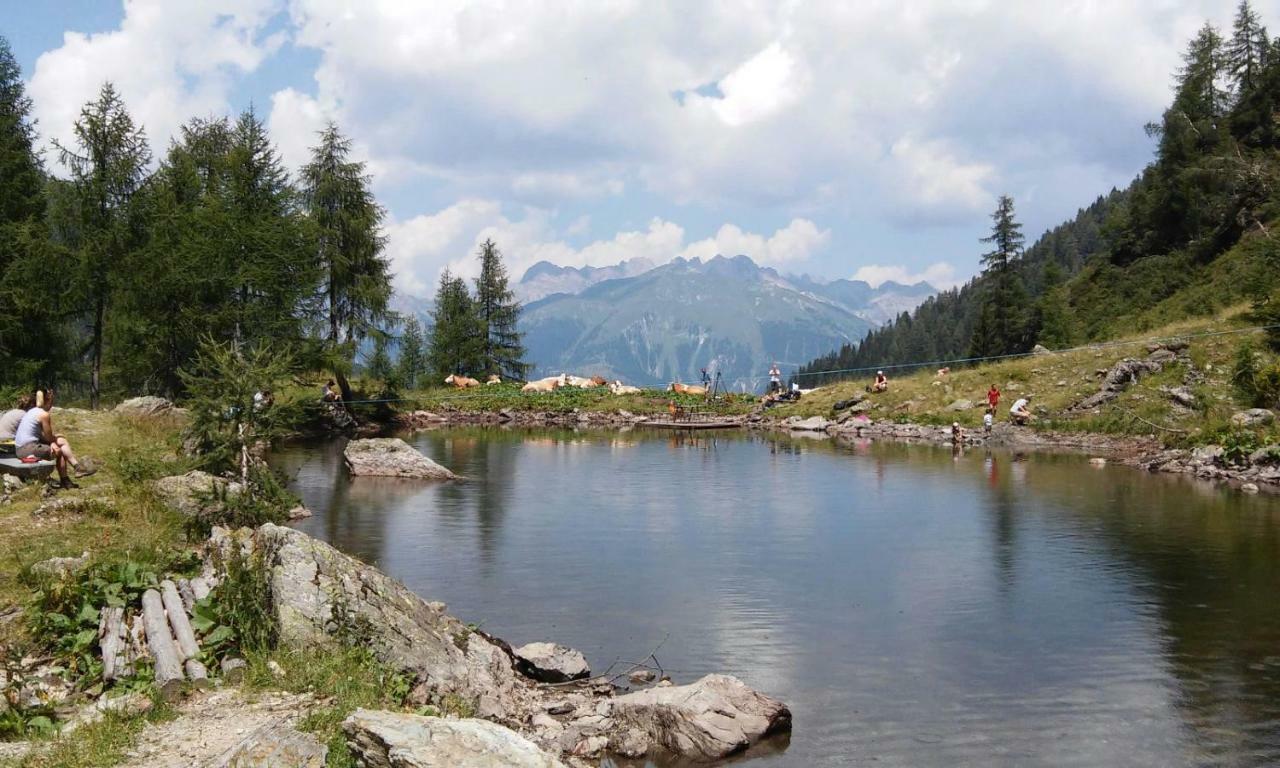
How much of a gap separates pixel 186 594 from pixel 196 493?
580 cm

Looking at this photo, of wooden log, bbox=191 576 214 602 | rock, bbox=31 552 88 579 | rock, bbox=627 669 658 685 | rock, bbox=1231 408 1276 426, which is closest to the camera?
wooden log, bbox=191 576 214 602

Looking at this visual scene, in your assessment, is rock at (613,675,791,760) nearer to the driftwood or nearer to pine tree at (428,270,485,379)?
the driftwood

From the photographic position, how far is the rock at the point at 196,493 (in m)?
16.9

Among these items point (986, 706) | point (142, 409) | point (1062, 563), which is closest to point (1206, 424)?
point (1062, 563)

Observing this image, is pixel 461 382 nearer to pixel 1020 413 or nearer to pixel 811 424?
pixel 811 424

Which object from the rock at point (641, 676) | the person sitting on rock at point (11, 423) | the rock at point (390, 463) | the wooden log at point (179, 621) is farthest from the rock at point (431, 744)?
the rock at point (390, 463)

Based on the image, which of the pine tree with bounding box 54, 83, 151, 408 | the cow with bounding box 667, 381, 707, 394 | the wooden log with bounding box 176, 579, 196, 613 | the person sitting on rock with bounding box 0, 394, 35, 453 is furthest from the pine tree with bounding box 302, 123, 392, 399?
the wooden log with bounding box 176, 579, 196, 613

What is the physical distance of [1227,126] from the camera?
2842 inches

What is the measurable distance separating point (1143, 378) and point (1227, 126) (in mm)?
42359

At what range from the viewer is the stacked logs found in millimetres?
9477

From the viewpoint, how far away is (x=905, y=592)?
17.5 metres

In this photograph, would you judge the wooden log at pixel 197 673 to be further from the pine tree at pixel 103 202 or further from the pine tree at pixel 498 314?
the pine tree at pixel 498 314

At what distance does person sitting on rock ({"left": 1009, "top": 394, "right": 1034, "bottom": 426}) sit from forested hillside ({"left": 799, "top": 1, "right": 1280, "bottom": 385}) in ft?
42.2

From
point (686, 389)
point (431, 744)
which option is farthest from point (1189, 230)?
point (431, 744)
